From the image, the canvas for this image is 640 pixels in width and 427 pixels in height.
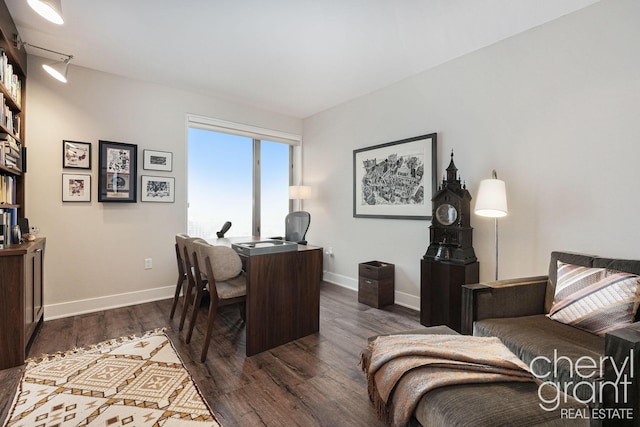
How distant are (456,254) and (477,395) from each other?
6.05 feet

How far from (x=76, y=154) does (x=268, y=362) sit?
9.92ft

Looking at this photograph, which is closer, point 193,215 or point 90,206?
point 90,206

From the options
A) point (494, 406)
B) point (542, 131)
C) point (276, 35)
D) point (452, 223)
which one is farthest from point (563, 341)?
point (276, 35)

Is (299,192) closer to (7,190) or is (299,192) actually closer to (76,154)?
(76,154)

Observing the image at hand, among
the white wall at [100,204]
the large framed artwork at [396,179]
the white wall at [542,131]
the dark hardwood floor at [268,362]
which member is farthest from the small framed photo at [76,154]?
the white wall at [542,131]

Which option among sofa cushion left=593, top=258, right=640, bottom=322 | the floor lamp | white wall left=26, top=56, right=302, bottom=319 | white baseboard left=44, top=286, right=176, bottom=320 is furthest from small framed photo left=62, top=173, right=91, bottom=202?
sofa cushion left=593, top=258, right=640, bottom=322

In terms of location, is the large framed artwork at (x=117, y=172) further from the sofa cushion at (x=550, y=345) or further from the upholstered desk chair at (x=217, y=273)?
the sofa cushion at (x=550, y=345)

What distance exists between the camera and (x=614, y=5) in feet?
6.91

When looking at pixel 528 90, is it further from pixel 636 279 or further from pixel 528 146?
pixel 636 279

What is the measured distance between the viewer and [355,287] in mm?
4207

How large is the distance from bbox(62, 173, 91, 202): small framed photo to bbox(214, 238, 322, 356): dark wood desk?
217 cm

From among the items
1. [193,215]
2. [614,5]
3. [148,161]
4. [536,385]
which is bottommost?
[536,385]

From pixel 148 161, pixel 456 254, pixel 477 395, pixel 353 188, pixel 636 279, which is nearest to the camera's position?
pixel 477 395

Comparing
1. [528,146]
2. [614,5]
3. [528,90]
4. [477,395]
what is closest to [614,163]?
[528,146]
